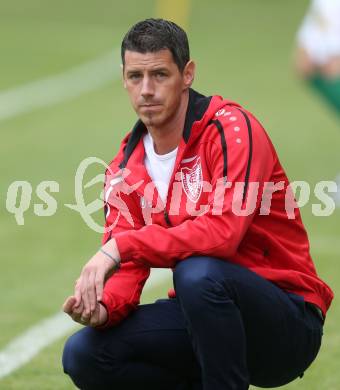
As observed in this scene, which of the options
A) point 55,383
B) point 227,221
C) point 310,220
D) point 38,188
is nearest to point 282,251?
point 227,221

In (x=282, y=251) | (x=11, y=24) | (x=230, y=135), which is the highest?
(x=11, y=24)

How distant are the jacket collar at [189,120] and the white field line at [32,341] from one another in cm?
141

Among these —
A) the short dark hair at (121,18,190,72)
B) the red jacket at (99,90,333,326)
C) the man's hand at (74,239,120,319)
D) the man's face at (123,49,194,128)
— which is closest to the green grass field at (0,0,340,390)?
the red jacket at (99,90,333,326)

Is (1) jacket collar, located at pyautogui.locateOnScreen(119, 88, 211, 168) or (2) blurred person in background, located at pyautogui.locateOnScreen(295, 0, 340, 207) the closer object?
(1) jacket collar, located at pyautogui.locateOnScreen(119, 88, 211, 168)

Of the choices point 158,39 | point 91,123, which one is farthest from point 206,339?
point 91,123

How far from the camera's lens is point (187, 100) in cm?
519

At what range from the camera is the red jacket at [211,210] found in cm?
484

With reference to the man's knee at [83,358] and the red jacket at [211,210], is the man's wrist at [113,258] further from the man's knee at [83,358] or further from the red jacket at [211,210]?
the man's knee at [83,358]

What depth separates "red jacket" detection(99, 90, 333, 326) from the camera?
484 cm

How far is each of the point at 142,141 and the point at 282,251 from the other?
73 cm

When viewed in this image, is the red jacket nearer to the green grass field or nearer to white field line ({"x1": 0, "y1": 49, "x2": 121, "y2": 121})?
the green grass field

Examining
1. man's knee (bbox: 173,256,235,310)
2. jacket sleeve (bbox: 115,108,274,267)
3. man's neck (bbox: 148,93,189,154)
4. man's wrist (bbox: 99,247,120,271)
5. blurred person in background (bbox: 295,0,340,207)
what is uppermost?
blurred person in background (bbox: 295,0,340,207)

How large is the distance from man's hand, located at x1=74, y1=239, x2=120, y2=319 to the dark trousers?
Answer: 0.24 meters

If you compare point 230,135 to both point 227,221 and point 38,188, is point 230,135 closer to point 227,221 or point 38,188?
point 227,221
